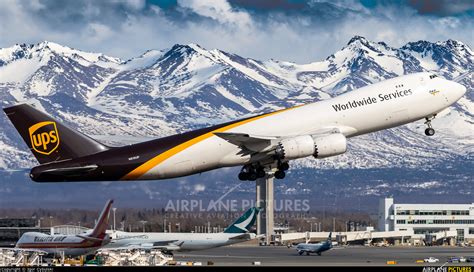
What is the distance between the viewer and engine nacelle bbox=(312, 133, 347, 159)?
81.9 metres

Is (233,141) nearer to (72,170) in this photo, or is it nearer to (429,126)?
(72,170)

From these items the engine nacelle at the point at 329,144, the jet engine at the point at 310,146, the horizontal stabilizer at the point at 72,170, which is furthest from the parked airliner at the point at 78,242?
the engine nacelle at the point at 329,144

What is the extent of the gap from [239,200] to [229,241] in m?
27.3

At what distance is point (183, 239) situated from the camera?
136 m

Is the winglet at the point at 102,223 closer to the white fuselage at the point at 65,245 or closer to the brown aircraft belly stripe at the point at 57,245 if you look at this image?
the white fuselage at the point at 65,245

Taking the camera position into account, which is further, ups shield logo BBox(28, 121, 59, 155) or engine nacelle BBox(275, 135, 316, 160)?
engine nacelle BBox(275, 135, 316, 160)

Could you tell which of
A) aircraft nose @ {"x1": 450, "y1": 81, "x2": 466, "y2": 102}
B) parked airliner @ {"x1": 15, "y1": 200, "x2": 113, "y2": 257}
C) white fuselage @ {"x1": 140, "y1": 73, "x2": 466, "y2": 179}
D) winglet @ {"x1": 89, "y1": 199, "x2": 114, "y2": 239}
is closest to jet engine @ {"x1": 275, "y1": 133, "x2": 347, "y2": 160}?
white fuselage @ {"x1": 140, "y1": 73, "x2": 466, "y2": 179}

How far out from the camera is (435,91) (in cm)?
8694

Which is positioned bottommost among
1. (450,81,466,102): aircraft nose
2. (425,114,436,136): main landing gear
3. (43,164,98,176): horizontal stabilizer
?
(43,164,98,176): horizontal stabilizer

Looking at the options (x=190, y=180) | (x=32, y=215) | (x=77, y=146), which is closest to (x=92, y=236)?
(x=32, y=215)

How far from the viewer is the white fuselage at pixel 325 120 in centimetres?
8131

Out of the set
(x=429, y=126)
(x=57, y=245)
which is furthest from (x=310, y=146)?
(x=57, y=245)

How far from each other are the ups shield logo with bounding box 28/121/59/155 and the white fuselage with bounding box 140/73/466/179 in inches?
271

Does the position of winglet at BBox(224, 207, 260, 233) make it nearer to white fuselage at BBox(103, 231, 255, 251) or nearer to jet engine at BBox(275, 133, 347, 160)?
white fuselage at BBox(103, 231, 255, 251)
